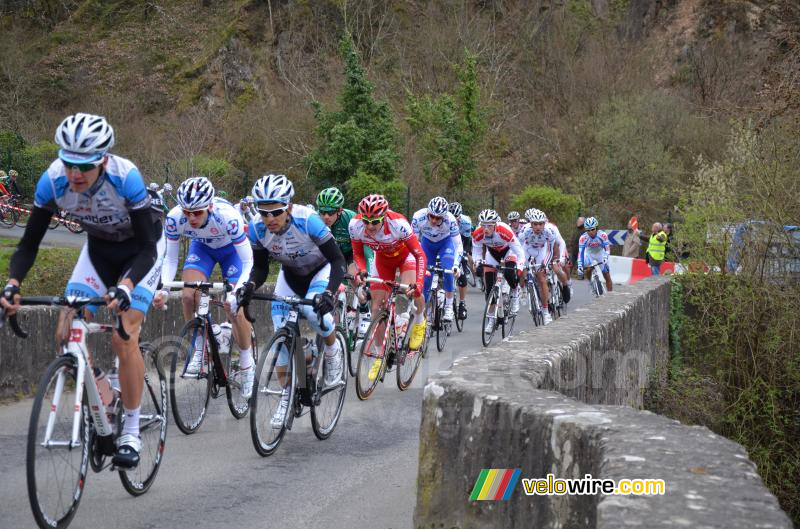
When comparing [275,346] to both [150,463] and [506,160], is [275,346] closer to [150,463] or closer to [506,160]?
[150,463]


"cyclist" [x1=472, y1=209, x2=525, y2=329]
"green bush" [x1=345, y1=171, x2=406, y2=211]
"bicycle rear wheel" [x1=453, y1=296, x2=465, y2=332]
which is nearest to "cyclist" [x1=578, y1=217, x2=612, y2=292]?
"bicycle rear wheel" [x1=453, y1=296, x2=465, y2=332]

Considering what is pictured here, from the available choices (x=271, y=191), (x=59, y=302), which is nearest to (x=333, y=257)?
(x=271, y=191)

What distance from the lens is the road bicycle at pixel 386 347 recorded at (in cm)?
918

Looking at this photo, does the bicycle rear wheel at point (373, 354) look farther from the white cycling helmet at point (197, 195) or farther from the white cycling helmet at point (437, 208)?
the white cycling helmet at point (437, 208)

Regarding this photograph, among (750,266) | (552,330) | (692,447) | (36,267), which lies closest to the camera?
(692,447)

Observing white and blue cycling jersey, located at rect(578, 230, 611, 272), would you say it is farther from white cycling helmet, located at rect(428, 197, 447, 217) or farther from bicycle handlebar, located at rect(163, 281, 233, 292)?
bicycle handlebar, located at rect(163, 281, 233, 292)

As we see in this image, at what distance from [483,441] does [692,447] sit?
104 cm

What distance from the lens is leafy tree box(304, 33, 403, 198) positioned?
30.7 m

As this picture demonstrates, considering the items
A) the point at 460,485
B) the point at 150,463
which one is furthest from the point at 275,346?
the point at 460,485

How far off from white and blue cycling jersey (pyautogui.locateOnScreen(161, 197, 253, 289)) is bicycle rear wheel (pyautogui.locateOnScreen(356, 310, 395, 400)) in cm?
154

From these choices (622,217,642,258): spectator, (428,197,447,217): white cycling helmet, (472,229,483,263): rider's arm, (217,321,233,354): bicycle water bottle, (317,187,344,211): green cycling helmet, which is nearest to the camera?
(217,321,233,354): bicycle water bottle

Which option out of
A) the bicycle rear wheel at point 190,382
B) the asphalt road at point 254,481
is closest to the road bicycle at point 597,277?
the asphalt road at point 254,481

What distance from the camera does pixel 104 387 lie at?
5.41 metres

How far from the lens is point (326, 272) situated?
7934mm
